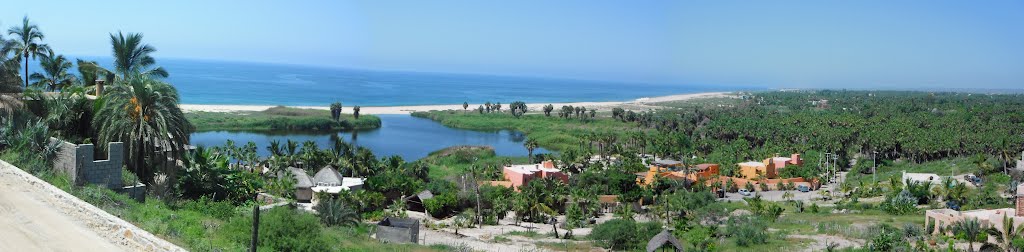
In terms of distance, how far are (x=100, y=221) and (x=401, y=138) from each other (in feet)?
203

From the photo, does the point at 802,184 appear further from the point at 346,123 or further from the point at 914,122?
the point at 346,123

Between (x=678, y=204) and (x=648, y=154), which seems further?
(x=648, y=154)

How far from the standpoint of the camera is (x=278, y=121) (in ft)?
254

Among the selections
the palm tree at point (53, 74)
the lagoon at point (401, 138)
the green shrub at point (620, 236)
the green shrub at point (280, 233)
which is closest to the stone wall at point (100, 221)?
the green shrub at point (280, 233)

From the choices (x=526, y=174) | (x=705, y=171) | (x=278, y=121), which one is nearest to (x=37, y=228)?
(x=526, y=174)

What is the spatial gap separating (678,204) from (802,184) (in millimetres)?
16572

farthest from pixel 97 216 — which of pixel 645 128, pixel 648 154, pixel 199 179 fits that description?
pixel 645 128

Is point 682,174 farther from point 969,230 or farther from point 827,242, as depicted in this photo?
point 969,230

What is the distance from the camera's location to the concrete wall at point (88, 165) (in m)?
15.2

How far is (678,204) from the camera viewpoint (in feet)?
113

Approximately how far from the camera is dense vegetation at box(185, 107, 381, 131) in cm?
7469

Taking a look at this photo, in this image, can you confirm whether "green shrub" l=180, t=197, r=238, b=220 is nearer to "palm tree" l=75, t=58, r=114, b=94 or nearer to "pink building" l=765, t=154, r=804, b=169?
"palm tree" l=75, t=58, r=114, b=94

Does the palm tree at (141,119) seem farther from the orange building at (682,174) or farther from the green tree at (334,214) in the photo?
the orange building at (682,174)

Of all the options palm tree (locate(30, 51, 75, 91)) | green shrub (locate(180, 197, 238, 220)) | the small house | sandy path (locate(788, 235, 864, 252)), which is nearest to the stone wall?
green shrub (locate(180, 197, 238, 220))
